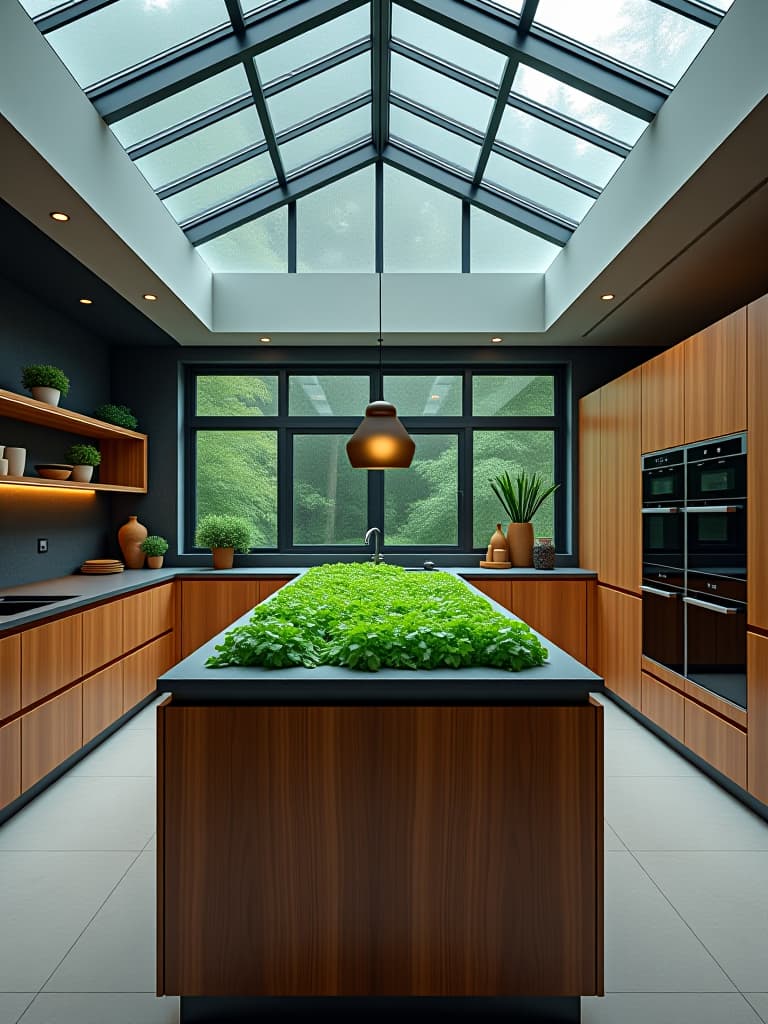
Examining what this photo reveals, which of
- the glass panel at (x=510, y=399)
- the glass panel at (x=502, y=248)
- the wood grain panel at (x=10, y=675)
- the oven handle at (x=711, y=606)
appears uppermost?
the glass panel at (x=502, y=248)

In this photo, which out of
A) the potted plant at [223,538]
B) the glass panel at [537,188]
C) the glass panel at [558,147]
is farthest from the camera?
the potted plant at [223,538]

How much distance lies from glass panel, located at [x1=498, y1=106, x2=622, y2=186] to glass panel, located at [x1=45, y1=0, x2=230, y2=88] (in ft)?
5.75

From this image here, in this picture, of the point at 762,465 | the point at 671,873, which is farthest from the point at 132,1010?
the point at 762,465

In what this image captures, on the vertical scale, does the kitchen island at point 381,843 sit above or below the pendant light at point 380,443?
below

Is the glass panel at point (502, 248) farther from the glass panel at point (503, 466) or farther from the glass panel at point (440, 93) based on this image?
the glass panel at point (503, 466)

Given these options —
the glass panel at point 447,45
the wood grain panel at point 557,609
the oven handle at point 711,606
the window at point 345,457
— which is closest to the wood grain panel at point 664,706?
the oven handle at point 711,606

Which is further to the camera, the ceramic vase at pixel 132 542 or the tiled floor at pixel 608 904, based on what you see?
the ceramic vase at pixel 132 542

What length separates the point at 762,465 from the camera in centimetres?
283

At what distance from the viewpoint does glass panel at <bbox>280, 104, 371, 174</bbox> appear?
4.34 m

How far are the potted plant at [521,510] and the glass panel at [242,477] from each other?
6.57 ft

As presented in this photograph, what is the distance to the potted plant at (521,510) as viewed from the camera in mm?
5535

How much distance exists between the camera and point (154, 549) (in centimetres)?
534

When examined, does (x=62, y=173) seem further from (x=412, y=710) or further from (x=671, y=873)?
(x=671, y=873)

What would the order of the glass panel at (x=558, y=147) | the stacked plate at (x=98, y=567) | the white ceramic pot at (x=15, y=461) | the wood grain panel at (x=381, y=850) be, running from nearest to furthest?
the wood grain panel at (x=381, y=850), the white ceramic pot at (x=15, y=461), the glass panel at (x=558, y=147), the stacked plate at (x=98, y=567)
